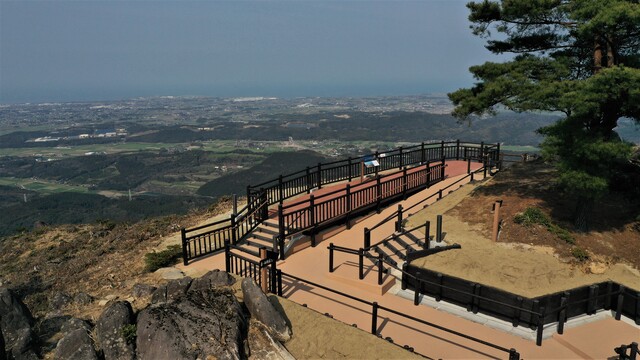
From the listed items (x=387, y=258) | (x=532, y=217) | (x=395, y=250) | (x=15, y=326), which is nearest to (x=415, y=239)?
(x=395, y=250)

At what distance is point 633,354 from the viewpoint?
6.75 meters

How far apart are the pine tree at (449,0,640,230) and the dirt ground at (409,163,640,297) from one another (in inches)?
40.6

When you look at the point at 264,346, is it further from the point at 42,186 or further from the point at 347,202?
the point at 42,186

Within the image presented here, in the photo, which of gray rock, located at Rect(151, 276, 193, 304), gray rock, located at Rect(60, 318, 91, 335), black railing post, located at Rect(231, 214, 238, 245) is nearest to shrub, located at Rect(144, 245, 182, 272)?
black railing post, located at Rect(231, 214, 238, 245)

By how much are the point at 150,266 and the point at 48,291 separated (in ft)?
13.9

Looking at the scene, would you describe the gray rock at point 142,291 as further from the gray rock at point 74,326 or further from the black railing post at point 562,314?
the black railing post at point 562,314

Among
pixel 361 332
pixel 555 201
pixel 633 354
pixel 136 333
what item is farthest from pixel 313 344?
pixel 555 201

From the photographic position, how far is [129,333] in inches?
282

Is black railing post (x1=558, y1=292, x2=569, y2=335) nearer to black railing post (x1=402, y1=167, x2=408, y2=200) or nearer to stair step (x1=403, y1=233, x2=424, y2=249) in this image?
stair step (x1=403, y1=233, x2=424, y2=249)

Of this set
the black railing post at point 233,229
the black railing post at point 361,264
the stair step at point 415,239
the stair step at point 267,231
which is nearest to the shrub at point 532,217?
the stair step at point 415,239

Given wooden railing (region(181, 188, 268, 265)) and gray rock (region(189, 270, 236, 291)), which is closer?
gray rock (region(189, 270, 236, 291))

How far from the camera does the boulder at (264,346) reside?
7.41m

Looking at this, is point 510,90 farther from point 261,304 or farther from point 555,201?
point 261,304

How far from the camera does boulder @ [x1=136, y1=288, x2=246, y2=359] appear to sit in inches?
265
